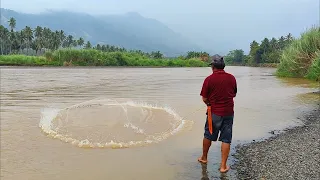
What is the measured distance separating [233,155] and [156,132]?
2.82 metres

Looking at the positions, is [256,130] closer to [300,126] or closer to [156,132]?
[300,126]

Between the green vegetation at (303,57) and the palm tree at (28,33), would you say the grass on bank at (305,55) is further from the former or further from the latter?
the palm tree at (28,33)

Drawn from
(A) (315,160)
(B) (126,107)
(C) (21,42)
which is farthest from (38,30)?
(A) (315,160)

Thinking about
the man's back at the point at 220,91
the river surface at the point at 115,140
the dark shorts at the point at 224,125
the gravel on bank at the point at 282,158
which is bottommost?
the river surface at the point at 115,140

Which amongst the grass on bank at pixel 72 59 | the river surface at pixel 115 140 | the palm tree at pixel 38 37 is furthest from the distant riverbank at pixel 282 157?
the palm tree at pixel 38 37

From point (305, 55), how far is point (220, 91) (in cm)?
3032

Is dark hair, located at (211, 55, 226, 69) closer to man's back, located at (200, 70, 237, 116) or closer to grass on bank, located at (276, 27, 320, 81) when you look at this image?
man's back, located at (200, 70, 237, 116)

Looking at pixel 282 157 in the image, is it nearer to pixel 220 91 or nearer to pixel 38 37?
pixel 220 91

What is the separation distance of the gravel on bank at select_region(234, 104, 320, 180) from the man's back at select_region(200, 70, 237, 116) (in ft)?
3.94

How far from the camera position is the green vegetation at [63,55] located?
240 feet

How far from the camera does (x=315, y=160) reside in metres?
6.45

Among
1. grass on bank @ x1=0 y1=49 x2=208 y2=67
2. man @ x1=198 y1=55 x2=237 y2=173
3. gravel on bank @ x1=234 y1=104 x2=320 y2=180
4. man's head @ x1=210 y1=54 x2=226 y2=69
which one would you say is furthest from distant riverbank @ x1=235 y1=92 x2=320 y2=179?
grass on bank @ x1=0 y1=49 x2=208 y2=67

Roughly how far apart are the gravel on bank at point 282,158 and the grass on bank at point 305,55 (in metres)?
21.6

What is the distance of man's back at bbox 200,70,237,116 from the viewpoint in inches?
239
